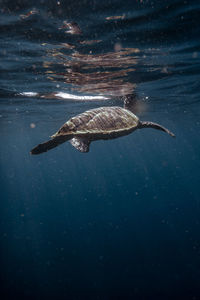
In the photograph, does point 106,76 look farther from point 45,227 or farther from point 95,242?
point 45,227

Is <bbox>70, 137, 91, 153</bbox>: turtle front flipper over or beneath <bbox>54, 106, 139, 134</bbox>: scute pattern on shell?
beneath

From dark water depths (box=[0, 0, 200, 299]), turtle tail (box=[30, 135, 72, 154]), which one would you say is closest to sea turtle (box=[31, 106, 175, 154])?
turtle tail (box=[30, 135, 72, 154])

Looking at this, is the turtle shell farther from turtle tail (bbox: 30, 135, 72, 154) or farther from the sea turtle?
turtle tail (bbox: 30, 135, 72, 154)

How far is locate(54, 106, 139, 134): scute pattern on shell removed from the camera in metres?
4.53

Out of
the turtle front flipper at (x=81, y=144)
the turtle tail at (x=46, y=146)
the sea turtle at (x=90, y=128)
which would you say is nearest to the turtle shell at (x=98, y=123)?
the sea turtle at (x=90, y=128)

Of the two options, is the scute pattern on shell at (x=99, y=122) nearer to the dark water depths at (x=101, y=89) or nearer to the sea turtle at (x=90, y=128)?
the sea turtle at (x=90, y=128)

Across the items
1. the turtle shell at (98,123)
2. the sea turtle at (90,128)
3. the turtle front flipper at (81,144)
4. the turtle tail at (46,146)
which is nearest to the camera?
the turtle tail at (46,146)

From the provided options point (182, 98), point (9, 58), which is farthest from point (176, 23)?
point (182, 98)

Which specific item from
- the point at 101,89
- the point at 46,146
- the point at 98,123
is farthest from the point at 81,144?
the point at 101,89

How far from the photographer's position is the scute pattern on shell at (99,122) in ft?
14.9

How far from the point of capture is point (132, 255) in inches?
713

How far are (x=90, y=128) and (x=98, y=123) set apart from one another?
14.7 inches

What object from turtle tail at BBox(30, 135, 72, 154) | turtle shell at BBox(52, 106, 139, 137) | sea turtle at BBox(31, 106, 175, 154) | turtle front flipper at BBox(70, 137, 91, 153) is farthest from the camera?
turtle front flipper at BBox(70, 137, 91, 153)

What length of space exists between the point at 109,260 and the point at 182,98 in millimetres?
18414
